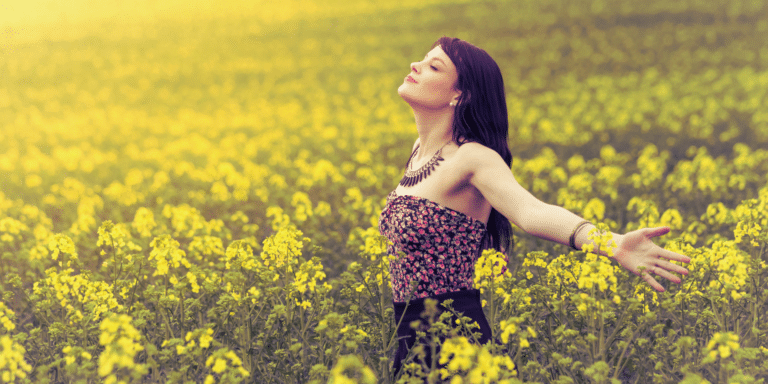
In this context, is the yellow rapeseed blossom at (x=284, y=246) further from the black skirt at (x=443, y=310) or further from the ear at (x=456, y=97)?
the ear at (x=456, y=97)

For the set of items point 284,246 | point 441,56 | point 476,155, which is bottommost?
point 284,246

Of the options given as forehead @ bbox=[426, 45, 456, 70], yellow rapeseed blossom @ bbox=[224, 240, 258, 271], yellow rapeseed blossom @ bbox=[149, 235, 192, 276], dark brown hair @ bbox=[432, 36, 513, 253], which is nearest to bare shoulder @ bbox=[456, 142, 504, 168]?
dark brown hair @ bbox=[432, 36, 513, 253]

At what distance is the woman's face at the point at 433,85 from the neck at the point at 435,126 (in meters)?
0.05

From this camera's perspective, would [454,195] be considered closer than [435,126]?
Yes

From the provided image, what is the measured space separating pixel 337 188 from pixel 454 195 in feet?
22.3

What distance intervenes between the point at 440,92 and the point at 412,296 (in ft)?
3.81

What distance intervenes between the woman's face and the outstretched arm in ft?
1.20

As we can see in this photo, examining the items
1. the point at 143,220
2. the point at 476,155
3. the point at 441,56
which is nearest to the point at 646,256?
the point at 476,155

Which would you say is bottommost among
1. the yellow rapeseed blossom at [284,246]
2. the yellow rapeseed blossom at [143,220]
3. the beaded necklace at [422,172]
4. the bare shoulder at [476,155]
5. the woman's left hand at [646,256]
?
the yellow rapeseed blossom at [143,220]

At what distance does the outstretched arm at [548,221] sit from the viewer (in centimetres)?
308

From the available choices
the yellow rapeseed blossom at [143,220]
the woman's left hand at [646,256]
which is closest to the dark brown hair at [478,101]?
the woman's left hand at [646,256]

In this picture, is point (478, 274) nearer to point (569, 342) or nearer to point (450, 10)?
point (569, 342)

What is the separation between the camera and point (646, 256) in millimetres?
3102

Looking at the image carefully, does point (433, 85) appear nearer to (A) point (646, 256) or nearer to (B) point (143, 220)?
(A) point (646, 256)
